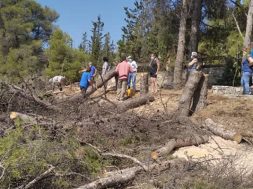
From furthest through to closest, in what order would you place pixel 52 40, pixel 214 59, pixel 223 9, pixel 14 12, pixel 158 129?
pixel 14 12, pixel 52 40, pixel 214 59, pixel 223 9, pixel 158 129

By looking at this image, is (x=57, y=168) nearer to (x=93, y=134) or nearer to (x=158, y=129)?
(x=93, y=134)

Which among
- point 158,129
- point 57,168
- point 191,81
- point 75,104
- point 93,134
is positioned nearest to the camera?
point 57,168

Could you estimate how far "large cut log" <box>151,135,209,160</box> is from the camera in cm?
769

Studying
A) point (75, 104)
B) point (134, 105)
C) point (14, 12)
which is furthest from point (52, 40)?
point (75, 104)

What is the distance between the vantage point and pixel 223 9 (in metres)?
20.3

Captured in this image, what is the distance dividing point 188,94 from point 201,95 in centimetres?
54

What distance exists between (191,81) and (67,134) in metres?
5.15

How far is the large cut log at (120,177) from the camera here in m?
6.01

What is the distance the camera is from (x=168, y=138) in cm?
894

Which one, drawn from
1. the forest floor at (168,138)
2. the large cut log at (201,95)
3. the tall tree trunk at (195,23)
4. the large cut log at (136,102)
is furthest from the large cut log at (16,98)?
the tall tree trunk at (195,23)

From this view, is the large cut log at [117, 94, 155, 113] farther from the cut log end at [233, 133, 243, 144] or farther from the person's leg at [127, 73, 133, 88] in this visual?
the cut log end at [233, 133, 243, 144]

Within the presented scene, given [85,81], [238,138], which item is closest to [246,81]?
[238,138]

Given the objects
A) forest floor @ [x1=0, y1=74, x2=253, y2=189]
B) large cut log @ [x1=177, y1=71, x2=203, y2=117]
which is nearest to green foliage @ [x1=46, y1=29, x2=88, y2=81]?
large cut log @ [x1=177, y1=71, x2=203, y2=117]

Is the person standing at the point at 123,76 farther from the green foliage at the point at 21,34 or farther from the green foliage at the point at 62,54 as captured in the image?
the green foliage at the point at 21,34
